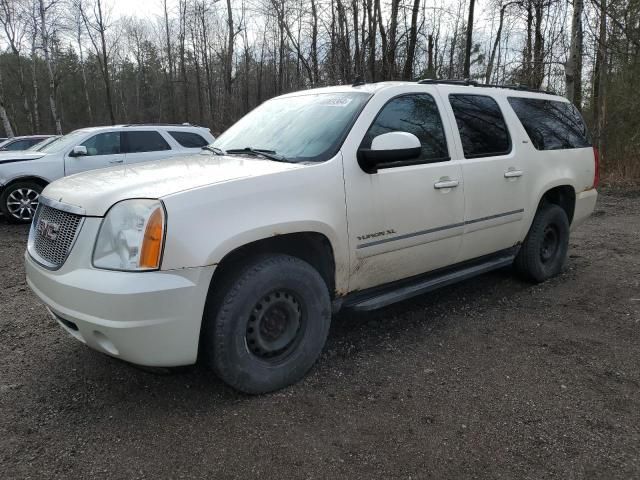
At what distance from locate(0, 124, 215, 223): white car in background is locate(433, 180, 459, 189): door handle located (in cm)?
579

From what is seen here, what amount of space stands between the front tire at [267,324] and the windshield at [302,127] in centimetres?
78

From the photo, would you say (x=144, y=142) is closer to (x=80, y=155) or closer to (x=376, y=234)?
(x=80, y=155)

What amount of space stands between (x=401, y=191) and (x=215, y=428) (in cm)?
190

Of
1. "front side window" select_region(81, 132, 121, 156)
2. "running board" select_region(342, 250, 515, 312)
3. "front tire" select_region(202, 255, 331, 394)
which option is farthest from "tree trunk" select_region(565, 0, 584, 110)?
"front tire" select_region(202, 255, 331, 394)

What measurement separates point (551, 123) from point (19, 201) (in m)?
8.79

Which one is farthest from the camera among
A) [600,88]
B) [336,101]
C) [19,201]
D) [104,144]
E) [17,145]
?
[17,145]

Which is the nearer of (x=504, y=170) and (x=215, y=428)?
(x=215, y=428)

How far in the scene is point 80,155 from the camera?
909 centimetres

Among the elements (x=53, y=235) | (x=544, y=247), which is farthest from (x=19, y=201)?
(x=544, y=247)

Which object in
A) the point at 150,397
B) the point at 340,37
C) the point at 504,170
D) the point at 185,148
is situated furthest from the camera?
the point at 340,37

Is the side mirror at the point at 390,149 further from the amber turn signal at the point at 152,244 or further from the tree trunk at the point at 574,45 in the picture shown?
the tree trunk at the point at 574,45

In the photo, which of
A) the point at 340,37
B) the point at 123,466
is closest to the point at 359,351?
the point at 123,466

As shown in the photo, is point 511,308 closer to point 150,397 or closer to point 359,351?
point 359,351

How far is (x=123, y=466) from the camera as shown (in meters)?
2.29
